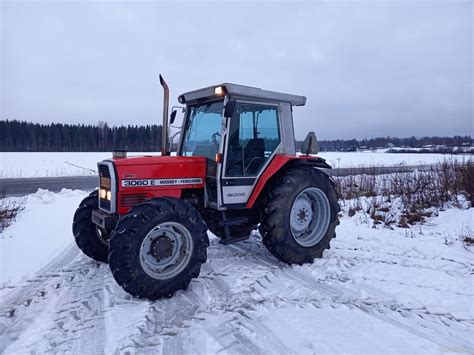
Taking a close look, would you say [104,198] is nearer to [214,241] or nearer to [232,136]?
[232,136]

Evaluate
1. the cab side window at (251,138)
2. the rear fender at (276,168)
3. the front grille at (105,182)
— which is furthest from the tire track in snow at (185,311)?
the cab side window at (251,138)

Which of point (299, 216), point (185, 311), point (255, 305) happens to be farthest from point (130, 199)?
point (299, 216)

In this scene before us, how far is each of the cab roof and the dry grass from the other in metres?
3.94

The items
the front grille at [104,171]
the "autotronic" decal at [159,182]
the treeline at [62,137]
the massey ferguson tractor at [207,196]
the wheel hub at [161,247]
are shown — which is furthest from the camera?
the treeline at [62,137]

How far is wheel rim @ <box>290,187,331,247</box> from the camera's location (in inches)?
215

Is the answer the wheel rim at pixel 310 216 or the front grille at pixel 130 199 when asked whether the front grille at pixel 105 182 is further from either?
the wheel rim at pixel 310 216

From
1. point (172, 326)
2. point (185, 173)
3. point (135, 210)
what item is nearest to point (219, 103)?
point (185, 173)

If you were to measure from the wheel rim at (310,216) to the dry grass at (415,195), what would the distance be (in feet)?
9.21

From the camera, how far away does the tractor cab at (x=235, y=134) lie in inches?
189

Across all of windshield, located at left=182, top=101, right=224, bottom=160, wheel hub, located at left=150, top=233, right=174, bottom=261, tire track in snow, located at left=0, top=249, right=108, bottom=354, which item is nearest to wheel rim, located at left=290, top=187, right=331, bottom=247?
windshield, located at left=182, top=101, right=224, bottom=160

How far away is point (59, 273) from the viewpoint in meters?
4.70

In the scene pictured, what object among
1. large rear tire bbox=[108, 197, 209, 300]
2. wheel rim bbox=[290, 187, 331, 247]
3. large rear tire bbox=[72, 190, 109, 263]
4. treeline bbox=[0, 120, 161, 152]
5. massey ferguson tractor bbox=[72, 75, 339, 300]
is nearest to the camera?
large rear tire bbox=[108, 197, 209, 300]

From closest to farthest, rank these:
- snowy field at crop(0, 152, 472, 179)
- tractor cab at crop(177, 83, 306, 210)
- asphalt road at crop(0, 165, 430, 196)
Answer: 1. tractor cab at crop(177, 83, 306, 210)
2. asphalt road at crop(0, 165, 430, 196)
3. snowy field at crop(0, 152, 472, 179)

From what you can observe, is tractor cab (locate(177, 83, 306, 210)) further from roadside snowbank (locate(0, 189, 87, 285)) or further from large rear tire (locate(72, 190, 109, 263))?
roadside snowbank (locate(0, 189, 87, 285))
